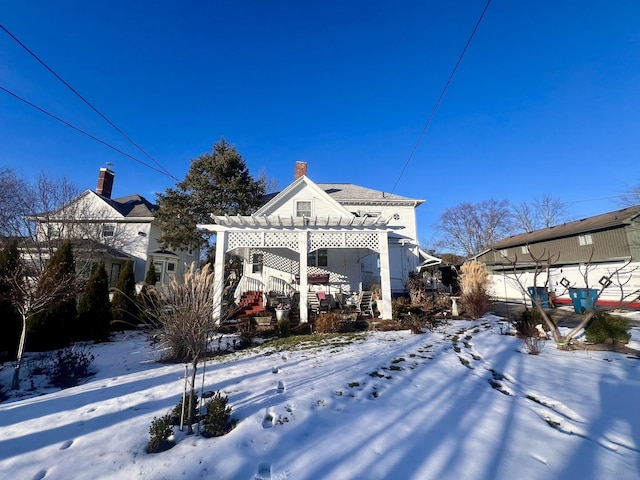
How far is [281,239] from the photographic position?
10859 mm

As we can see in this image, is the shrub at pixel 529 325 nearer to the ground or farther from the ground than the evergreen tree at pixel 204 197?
nearer to the ground

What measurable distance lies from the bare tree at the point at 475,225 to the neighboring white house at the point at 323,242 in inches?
873

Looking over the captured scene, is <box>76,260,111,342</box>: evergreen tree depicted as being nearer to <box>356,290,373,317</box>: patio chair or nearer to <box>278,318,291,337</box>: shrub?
<box>278,318,291,337</box>: shrub

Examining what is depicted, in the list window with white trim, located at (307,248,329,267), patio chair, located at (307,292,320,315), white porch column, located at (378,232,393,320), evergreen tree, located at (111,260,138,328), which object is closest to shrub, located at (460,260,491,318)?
white porch column, located at (378,232,393,320)

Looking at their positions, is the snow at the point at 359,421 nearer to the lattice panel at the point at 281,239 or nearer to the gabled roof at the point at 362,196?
the lattice panel at the point at 281,239

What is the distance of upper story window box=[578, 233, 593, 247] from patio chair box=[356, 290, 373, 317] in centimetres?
1988

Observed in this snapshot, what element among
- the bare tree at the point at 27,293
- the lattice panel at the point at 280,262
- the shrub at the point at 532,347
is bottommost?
the shrub at the point at 532,347

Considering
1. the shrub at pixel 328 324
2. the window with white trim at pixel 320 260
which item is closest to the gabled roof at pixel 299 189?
the window with white trim at pixel 320 260

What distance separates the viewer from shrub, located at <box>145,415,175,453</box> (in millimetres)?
2922

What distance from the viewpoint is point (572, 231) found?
21.7 meters

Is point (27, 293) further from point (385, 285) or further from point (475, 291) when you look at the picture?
point (475, 291)

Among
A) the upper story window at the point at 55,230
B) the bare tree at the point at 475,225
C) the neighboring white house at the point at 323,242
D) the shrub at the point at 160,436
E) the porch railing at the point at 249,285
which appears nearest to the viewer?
the shrub at the point at 160,436

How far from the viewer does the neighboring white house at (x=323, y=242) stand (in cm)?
1049

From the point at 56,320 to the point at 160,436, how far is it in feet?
24.2
